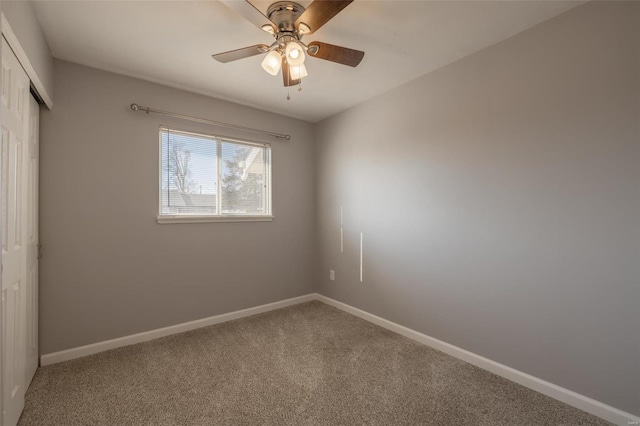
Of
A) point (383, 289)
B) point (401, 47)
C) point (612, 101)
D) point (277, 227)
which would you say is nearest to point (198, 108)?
point (277, 227)

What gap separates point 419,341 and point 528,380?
88 centimetres

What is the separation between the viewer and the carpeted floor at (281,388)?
175 cm

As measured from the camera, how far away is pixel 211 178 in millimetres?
3234

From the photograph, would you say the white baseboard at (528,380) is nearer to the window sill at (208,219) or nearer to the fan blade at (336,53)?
the window sill at (208,219)

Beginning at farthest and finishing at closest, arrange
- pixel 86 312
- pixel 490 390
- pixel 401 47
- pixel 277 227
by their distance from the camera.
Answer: pixel 277 227 < pixel 86 312 < pixel 401 47 < pixel 490 390

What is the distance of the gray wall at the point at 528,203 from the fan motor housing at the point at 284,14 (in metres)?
1.51

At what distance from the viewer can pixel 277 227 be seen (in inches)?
146

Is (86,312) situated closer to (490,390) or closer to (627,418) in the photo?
(490,390)

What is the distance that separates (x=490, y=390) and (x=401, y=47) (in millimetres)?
2576

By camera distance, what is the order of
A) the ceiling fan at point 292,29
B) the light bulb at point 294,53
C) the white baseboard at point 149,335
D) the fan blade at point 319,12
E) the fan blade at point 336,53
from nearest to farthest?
the fan blade at point 319,12
the ceiling fan at point 292,29
the light bulb at point 294,53
the fan blade at point 336,53
the white baseboard at point 149,335

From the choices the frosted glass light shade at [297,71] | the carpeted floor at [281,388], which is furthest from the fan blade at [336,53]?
the carpeted floor at [281,388]

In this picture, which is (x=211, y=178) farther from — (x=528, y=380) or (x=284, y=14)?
(x=528, y=380)

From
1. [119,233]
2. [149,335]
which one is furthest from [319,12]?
[149,335]

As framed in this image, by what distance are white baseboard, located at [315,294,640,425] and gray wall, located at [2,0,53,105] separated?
3476mm
